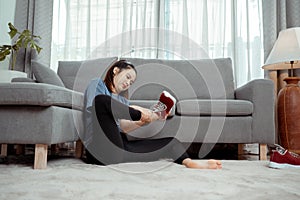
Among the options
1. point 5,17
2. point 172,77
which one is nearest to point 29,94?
point 172,77

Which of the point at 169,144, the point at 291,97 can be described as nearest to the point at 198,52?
the point at 291,97

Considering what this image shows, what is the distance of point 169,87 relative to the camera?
2596 millimetres

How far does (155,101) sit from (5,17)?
1983 millimetres

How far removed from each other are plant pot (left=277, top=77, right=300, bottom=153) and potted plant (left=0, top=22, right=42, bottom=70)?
2234mm

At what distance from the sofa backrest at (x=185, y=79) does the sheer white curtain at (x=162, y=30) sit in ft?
0.94

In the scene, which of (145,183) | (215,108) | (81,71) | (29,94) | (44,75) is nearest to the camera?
(145,183)

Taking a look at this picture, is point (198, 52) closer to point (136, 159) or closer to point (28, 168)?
point (136, 159)

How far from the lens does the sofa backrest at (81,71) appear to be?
259 centimetres

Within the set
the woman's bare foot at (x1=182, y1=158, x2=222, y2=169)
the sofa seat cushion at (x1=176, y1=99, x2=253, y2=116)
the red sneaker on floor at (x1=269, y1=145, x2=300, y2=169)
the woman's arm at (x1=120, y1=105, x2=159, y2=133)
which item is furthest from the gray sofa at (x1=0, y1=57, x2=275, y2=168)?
the woman's bare foot at (x1=182, y1=158, x2=222, y2=169)

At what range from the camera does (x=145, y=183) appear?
1107 millimetres

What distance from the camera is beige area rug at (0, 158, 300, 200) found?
3.03 feet

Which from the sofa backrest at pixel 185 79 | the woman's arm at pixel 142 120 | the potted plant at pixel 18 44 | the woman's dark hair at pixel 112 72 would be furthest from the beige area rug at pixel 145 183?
the potted plant at pixel 18 44

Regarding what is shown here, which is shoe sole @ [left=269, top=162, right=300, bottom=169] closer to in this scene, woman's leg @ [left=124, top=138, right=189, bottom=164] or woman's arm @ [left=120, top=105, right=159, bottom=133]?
woman's leg @ [left=124, top=138, right=189, bottom=164]

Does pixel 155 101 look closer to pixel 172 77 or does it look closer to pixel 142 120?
pixel 172 77
